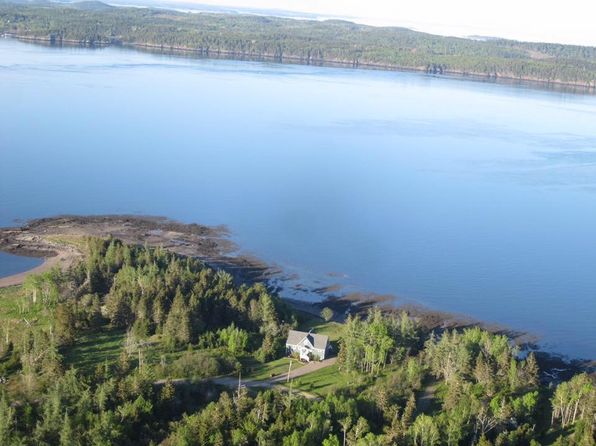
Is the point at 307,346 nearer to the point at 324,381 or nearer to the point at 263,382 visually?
the point at 324,381

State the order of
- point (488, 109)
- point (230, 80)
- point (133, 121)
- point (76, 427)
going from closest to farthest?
point (76, 427), point (133, 121), point (488, 109), point (230, 80)

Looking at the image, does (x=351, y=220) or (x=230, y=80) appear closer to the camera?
(x=351, y=220)

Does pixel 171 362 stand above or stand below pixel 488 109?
below

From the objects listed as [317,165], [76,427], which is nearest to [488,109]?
[317,165]

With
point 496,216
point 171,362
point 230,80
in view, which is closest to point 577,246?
point 496,216

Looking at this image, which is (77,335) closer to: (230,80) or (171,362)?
(171,362)

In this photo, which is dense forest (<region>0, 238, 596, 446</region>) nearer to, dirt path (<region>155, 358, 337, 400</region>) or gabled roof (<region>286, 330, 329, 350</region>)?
dirt path (<region>155, 358, 337, 400</region>)

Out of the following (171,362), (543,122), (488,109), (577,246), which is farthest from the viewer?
(488,109)
